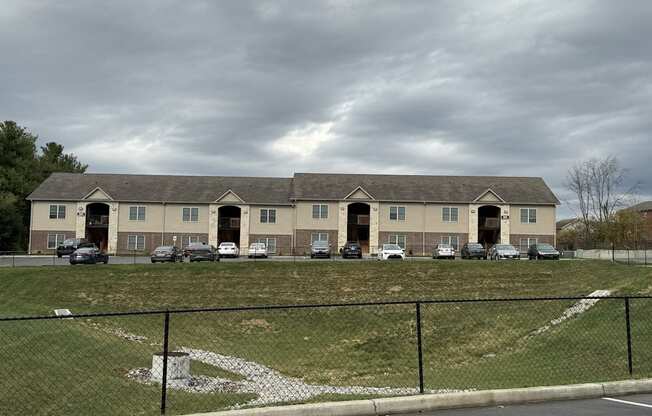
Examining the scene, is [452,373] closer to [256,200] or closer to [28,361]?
[28,361]

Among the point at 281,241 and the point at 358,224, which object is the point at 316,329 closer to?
the point at 281,241

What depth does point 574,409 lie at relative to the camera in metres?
9.00

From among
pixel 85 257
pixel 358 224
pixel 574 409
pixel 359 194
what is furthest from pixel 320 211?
pixel 574 409

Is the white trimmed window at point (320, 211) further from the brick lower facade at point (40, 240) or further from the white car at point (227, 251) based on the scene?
the brick lower facade at point (40, 240)

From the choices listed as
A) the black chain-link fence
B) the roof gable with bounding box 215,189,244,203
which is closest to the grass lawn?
the black chain-link fence

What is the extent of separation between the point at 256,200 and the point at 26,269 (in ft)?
109

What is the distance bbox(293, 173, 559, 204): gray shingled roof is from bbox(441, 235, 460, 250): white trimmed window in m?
3.99

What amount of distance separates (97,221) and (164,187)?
27.6 feet

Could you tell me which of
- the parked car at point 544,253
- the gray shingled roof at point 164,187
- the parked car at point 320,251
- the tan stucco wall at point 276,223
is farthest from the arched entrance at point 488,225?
the parked car at point 320,251

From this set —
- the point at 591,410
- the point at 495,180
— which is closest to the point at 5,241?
the point at 495,180

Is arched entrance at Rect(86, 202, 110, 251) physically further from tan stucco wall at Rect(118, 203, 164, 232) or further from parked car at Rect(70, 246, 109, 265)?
parked car at Rect(70, 246, 109, 265)

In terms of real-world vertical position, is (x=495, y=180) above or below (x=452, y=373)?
above

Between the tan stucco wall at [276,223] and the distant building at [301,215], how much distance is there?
4.4 inches

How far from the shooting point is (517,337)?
2242 centimetres
